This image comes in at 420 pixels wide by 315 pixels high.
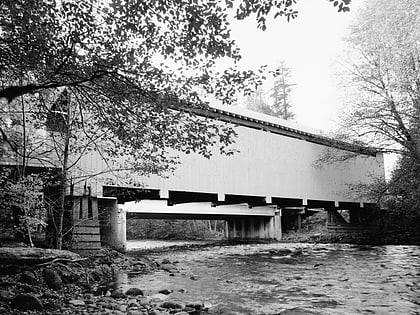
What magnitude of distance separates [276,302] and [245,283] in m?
1.24

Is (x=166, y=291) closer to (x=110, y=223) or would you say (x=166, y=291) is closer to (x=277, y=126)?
(x=110, y=223)

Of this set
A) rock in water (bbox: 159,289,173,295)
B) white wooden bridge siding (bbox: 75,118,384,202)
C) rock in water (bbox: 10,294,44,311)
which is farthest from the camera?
white wooden bridge siding (bbox: 75,118,384,202)

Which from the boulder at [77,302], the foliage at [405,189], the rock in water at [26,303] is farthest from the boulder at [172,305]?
the foliage at [405,189]

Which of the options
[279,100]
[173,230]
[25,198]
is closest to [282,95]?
[279,100]

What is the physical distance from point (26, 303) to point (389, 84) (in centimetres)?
1078

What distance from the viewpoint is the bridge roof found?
10.4m

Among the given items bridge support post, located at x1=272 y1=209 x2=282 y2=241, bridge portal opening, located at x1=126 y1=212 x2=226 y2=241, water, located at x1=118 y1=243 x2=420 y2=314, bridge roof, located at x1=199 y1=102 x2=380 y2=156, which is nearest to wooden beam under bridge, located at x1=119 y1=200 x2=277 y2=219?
bridge support post, located at x1=272 y1=209 x2=282 y2=241

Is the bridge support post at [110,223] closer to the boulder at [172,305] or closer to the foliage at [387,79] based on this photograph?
the boulder at [172,305]

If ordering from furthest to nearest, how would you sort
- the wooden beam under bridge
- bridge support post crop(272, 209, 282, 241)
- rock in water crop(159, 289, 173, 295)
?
bridge support post crop(272, 209, 282, 241)
the wooden beam under bridge
rock in water crop(159, 289, 173, 295)

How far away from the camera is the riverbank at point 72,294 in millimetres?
3259

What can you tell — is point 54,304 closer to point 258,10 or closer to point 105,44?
point 105,44

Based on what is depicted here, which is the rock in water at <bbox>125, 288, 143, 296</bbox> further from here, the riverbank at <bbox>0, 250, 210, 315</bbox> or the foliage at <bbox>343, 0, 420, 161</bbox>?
the foliage at <bbox>343, 0, 420, 161</bbox>

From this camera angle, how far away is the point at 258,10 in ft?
9.68

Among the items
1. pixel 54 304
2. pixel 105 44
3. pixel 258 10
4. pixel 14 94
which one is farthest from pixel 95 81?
pixel 54 304
